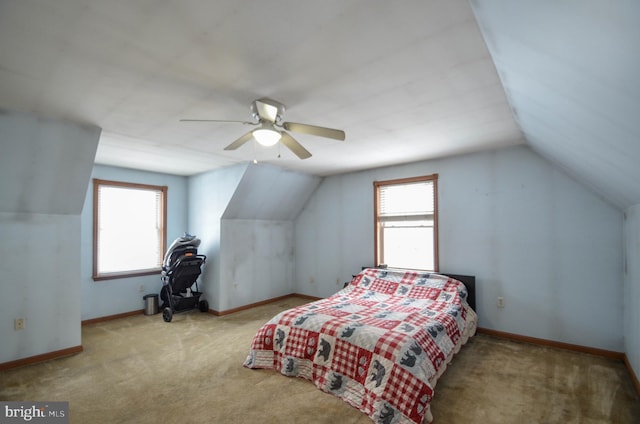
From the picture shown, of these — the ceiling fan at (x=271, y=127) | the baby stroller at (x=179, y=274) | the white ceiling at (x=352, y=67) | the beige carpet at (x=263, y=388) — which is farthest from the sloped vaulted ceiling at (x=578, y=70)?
the baby stroller at (x=179, y=274)

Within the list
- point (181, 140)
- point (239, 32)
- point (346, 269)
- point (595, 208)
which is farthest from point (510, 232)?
point (181, 140)

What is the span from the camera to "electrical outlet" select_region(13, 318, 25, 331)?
3.24m

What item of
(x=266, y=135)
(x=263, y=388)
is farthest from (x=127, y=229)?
(x=266, y=135)

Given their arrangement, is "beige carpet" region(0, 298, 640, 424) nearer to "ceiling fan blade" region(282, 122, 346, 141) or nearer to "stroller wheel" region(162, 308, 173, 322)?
"stroller wheel" region(162, 308, 173, 322)

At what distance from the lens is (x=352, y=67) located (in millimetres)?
2047

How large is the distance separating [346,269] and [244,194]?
7.67ft

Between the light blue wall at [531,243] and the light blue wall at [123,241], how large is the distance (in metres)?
4.02

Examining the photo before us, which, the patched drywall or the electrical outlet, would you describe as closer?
the patched drywall

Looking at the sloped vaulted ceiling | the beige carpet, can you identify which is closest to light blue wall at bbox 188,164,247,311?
the beige carpet

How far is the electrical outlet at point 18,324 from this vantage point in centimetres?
324

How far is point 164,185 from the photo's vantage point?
5582 millimetres

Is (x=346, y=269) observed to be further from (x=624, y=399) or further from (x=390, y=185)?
(x=624, y=399)

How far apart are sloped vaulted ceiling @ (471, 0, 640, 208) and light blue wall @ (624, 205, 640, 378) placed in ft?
1.43

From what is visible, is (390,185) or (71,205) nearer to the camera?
(71,205)
